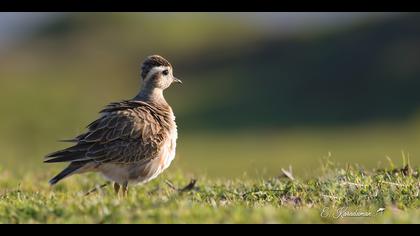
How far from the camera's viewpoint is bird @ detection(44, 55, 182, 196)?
374 inches

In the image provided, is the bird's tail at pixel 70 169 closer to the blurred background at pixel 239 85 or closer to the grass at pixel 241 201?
the grass at pixel 241 201

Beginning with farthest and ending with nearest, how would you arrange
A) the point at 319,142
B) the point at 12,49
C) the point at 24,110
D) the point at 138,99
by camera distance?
the point at 12,49 < the point at 24,110 < the point at 319,142 < the point at 138,99

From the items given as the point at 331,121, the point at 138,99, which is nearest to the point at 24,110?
the point at 331,121

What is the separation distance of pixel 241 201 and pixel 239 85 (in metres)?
42.5

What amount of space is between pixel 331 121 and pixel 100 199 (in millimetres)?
34976

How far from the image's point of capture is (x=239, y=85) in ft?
167

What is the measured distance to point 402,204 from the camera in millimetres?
8102

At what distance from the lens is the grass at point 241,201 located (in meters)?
6.89

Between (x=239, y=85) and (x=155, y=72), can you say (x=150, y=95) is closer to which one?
(x=155, y=72)

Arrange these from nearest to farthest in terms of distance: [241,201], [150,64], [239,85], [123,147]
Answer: [241,201]
[123,147]
[150,64]
[239,85]

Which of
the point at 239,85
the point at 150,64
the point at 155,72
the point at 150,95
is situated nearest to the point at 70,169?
the point at 150,95

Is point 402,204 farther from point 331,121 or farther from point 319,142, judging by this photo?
point 331,121

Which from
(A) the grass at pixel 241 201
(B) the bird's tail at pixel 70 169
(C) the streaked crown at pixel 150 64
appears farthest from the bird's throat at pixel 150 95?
(B) the bird's tail at pixel 70 169

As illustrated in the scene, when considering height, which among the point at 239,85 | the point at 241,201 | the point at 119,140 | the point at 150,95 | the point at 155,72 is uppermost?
the point at 239,85
